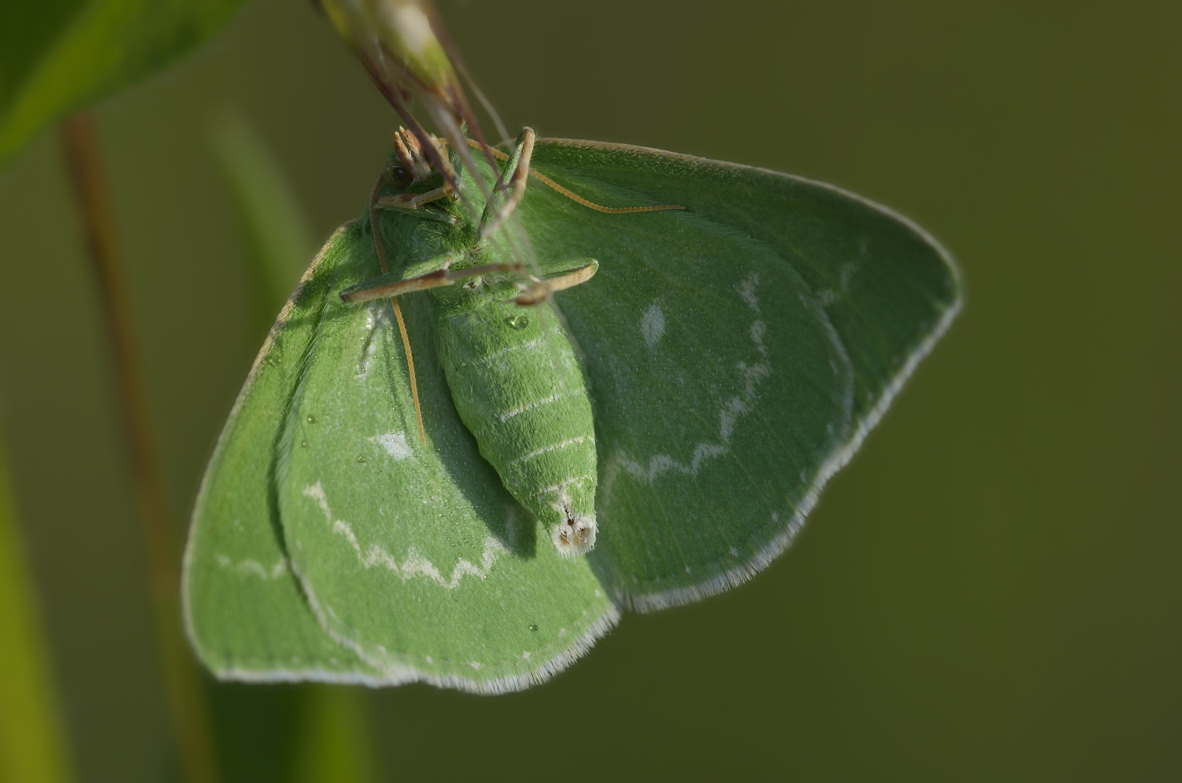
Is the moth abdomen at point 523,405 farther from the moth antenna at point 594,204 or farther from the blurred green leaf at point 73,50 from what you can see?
the blurred green leaf at point 73,50

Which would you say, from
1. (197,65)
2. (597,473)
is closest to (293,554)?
(597,473)

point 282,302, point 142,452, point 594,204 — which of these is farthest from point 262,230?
point 594,204

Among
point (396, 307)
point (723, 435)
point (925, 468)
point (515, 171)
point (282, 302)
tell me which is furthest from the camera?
point (925, 468)

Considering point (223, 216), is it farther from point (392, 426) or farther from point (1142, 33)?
point (1142, 33)

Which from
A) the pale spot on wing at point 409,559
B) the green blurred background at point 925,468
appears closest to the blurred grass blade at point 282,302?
the pale spot on wing at point 409,559

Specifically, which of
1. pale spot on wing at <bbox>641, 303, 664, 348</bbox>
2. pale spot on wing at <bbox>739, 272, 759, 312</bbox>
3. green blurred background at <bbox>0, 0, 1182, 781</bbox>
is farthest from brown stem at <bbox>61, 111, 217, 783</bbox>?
green blurred background at <bbox>0, 0, 1182, 781</bbox>

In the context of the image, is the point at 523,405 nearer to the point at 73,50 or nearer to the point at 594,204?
the point at 594,204
